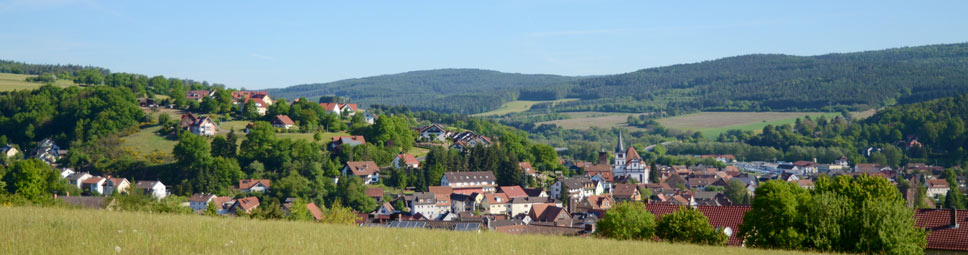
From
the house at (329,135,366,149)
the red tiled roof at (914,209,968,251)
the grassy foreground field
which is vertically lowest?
the house at (329,135,366,149)

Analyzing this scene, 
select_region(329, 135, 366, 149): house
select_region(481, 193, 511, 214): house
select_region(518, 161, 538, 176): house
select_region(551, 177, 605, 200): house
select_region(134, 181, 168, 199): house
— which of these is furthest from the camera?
select_region(518, 161, 538, 176): house

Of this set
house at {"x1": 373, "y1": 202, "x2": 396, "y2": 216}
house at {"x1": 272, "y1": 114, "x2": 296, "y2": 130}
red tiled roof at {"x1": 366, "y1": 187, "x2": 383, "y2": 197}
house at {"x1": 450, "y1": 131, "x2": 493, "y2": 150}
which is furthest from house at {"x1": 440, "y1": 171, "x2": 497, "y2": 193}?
house at {"x1": 272, "y1": 114, "x2": 296, "y2": 130}

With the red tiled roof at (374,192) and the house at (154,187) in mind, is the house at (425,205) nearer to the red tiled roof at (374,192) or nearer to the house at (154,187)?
the red tiled roof at (374,192)

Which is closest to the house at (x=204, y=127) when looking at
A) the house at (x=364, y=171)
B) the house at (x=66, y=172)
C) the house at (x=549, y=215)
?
the house at (x=66, y=172)

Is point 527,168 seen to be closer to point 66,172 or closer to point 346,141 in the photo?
point 346,141

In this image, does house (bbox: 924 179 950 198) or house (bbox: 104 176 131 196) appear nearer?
house (bbox: 104 176 131 196)

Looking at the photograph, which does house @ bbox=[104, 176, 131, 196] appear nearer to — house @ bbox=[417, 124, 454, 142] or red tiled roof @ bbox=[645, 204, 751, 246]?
house @ bbox=[417, 124, 454, 142]

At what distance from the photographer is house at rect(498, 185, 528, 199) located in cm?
8862

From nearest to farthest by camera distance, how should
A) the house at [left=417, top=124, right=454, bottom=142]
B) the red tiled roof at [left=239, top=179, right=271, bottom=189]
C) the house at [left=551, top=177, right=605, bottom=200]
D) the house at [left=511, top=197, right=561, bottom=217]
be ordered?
the house at [left=511, top=197, right=561, bottom=217] < the red tiled roof at [left=239, top=179, right=271, bottom=189] < the house at [left=551, top=177, right=605, bottom=200] < the house at [left=417, top=124, right=454, bottom=142]

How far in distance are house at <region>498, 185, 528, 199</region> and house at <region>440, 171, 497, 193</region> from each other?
2.90m

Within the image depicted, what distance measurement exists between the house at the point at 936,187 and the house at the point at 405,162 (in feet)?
197

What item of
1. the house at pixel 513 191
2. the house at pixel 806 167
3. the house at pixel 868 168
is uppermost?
the house at pixel 513 191

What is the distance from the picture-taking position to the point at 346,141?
340 feet

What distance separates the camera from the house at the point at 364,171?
3644 inches
